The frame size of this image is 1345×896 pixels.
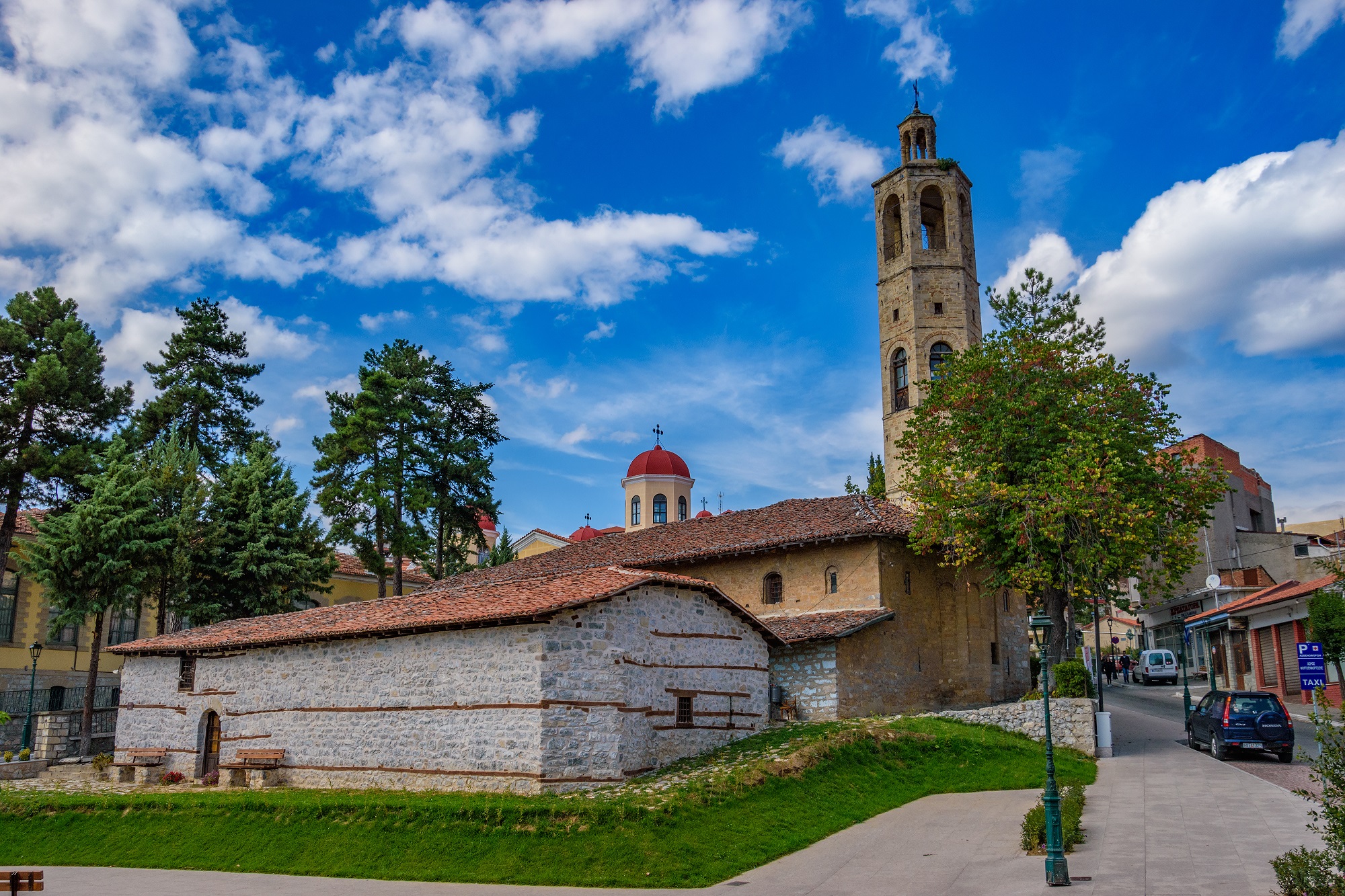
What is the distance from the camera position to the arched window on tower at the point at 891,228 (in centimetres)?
3706

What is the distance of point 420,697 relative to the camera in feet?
58.4

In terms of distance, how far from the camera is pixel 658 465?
61031 mm

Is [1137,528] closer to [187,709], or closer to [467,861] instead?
[467,861]

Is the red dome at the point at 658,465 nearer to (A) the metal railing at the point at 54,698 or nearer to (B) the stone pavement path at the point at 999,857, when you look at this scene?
(A) the metal railing at the point at 54,698

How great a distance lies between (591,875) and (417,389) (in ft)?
97.2

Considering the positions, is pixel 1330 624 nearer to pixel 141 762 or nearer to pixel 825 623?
pixel 825 623

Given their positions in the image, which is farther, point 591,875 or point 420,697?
point 420,697

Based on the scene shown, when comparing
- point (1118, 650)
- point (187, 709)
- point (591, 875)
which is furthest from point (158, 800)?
point (1118, 650)

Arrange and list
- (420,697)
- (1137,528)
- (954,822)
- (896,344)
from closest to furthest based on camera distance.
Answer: (954,822)
(420,697)
(1137,528)
(896,344)

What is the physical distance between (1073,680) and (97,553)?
28284 millimetres

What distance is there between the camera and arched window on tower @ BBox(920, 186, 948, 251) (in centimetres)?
3634

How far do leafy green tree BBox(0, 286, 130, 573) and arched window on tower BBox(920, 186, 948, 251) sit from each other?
3156 centimetres

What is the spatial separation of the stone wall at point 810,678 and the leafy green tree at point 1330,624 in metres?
13.8

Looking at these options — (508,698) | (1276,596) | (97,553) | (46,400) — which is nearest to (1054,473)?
(508,698)
